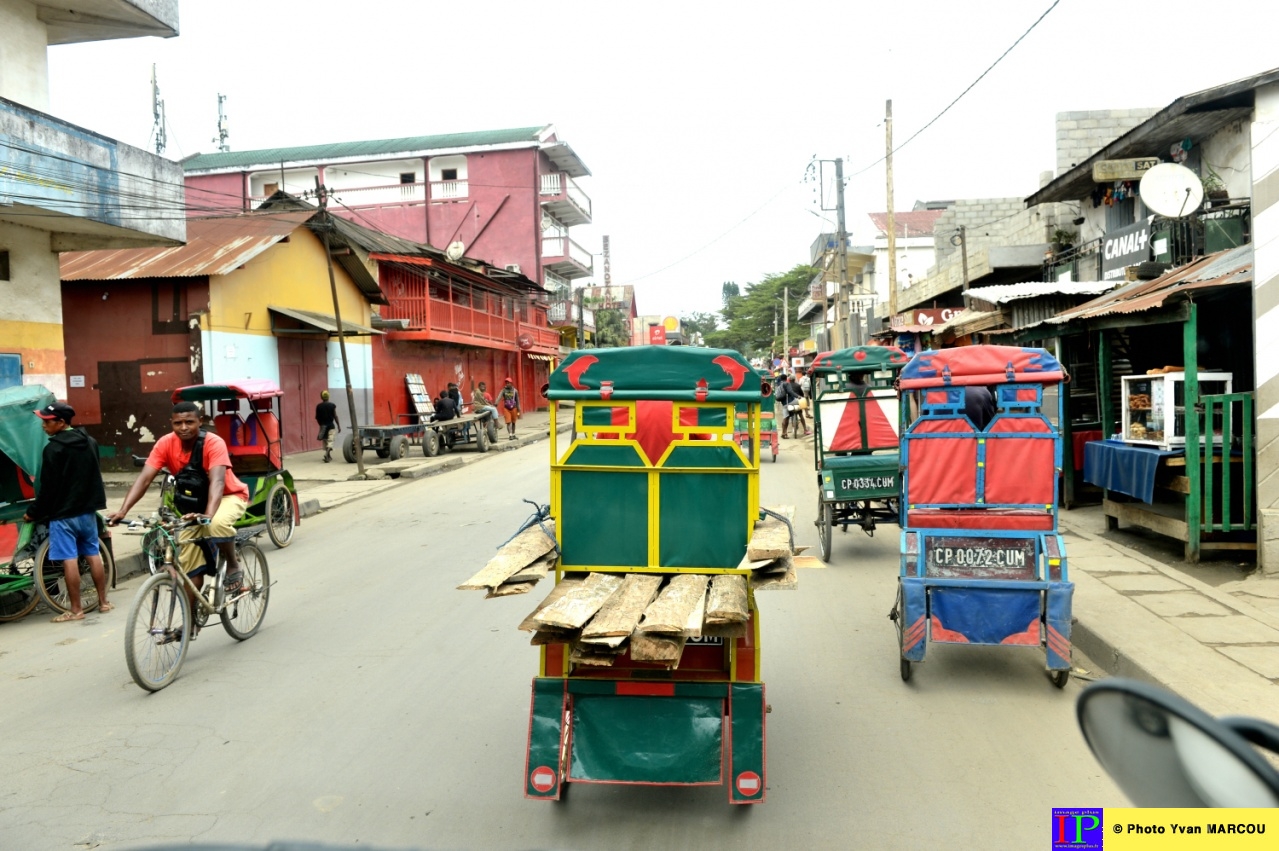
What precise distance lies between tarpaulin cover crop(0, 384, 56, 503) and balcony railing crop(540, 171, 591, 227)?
38.0 meters

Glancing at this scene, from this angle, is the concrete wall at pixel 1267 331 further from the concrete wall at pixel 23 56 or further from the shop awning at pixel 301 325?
the shop awning at pixel 301 325

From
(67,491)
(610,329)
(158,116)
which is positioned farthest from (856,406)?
(610,329)

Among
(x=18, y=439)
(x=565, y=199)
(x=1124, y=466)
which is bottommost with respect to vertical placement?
(x=1124, y=466)

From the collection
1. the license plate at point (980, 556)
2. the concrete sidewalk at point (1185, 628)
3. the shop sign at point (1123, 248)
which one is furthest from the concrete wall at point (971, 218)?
the license plate at point (980, 556)

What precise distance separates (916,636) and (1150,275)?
9.78 m

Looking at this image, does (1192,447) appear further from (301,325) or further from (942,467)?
(301,325)

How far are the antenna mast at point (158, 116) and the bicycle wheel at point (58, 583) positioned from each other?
84.3ft

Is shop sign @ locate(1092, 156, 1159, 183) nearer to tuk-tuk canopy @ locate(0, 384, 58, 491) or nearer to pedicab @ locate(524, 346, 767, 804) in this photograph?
pedicab @ locate(524, 346, 767, 804)

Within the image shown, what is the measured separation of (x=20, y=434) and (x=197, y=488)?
3293mm

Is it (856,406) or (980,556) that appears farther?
(856,406)

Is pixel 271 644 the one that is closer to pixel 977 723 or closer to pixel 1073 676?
pixel 977 723

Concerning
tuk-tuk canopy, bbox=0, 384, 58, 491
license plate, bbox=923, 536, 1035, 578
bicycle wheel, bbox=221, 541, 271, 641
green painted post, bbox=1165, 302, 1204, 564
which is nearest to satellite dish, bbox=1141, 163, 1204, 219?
green painted post, bbox=1165, 302, 1204, 564

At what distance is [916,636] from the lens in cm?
590

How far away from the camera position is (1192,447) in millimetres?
8969
